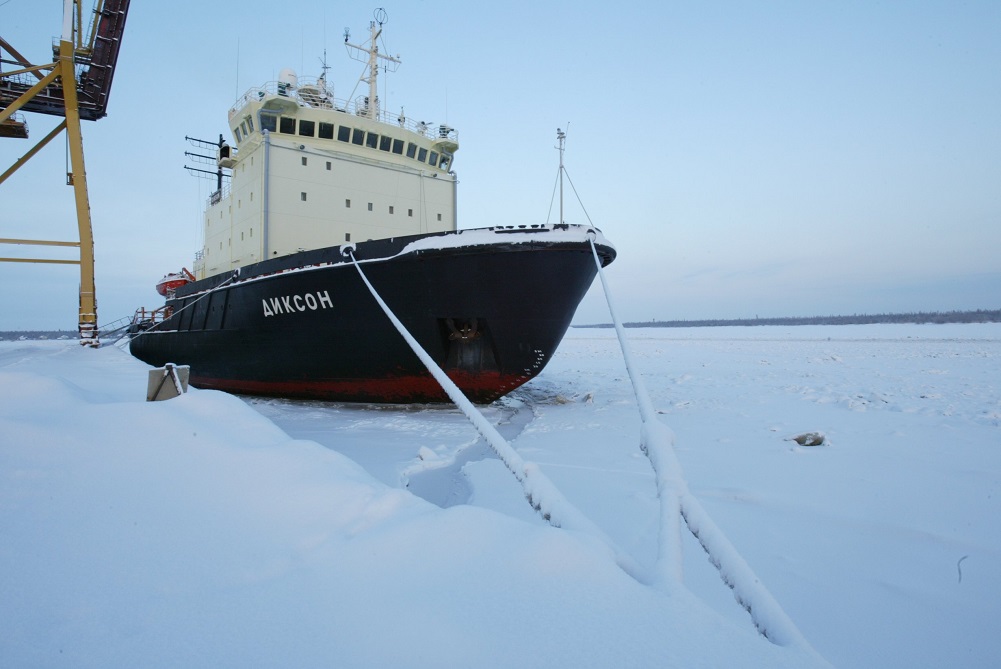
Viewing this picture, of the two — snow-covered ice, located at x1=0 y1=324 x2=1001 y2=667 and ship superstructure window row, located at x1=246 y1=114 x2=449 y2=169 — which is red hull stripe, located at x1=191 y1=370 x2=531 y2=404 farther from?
ship superstructure window row, located at x1=246 y1=114 x2=449 y2=169

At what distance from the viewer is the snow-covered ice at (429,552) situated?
98 cm

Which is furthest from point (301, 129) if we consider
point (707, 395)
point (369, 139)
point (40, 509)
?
point (40, 509)

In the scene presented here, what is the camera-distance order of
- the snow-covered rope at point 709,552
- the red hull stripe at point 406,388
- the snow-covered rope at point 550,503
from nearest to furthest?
the snow-covered rope at point 709,552 < the snow-covered rope at point 550,503 < the red hull stripe at point 406,388

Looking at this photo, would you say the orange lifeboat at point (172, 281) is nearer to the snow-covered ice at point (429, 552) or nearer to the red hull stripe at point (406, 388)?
the red hull stripe at point (406, 388)

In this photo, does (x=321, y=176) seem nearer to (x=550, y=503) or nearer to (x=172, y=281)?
(x=172, y=281)

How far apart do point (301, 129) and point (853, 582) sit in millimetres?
10391

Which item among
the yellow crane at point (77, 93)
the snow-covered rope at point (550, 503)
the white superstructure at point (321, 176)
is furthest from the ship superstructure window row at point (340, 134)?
the snow-covered rope at point (550, 503)

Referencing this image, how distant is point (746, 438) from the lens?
173 inches

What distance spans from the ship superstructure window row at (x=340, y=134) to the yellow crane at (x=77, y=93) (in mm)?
2948

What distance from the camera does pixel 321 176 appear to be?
9.39 meters

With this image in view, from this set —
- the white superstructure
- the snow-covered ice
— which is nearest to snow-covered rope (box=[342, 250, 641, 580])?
the snow-covered ice

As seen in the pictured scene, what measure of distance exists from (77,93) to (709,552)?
48.7 ft

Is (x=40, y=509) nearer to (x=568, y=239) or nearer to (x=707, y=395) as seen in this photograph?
(x=568, y=239)

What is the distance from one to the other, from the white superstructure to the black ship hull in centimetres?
210
